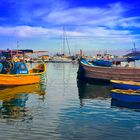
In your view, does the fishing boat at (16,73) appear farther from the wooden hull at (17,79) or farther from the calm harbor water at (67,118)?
the calm harbor water at (67,118)

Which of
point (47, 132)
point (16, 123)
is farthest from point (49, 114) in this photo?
point (47, 132)

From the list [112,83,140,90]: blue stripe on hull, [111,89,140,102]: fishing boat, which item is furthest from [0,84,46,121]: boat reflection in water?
[112,83,140,90]: blue stripe on hull

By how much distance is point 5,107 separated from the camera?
24.0 metres

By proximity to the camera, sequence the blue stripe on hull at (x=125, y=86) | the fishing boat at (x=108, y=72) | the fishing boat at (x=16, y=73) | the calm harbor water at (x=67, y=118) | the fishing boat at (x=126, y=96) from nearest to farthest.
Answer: the calm harbor water at (x=67, y=118)
the fishing boat at (x=126, y=96)
the blue stripe on hull at (x=125, y=86)
the fishing boat at (x=16, y=73)
the fishing boat at (x=108, y=72)

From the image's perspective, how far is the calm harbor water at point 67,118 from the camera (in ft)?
53.5

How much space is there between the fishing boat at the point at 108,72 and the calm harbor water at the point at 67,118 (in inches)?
521

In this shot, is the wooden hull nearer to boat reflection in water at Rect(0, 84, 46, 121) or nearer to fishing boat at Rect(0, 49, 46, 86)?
fishing boat at Rect(0, 49, 46, 86)

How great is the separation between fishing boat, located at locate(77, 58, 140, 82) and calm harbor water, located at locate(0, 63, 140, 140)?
521 inches

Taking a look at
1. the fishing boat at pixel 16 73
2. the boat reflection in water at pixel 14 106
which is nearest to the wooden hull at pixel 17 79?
the fishing boat at pixel 16 73

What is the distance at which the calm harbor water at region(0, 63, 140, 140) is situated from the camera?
1631 cm

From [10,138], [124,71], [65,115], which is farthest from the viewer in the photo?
[124,71]

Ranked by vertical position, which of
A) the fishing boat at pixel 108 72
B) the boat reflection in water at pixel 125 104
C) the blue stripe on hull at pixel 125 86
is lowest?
the boat reflection in water at pixel 125 104

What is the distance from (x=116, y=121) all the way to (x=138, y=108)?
5259mm

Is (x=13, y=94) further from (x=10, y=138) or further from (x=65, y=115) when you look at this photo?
(x=10, y=138)
